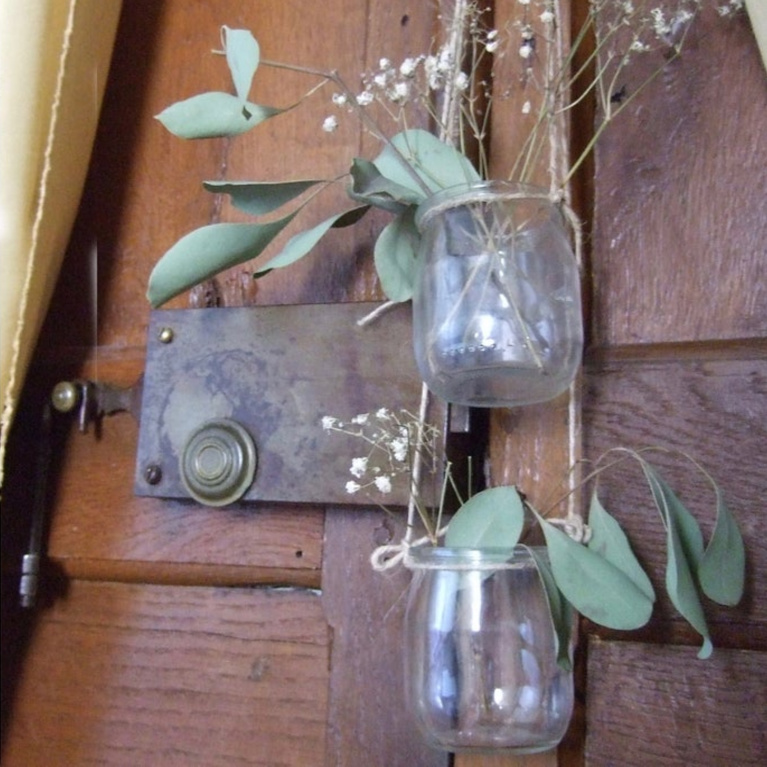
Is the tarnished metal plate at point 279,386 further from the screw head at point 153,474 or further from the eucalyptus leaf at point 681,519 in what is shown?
the eucalyptus leaf at point 681,519

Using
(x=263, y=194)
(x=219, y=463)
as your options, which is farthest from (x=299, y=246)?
(x=219, y=463)

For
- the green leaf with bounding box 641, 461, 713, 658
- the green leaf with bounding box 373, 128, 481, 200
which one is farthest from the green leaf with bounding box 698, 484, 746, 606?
the green leaf with bounding box 373, 128, 481, 200

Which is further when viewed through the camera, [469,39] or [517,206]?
[469,39]

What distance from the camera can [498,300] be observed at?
0.49m

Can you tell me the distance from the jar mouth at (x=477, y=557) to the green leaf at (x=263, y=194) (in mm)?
230

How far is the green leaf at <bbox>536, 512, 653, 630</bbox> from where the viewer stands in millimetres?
445

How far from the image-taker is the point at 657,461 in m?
0.51

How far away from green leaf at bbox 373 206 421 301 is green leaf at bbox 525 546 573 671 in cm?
17

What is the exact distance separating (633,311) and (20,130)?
41 centimetres

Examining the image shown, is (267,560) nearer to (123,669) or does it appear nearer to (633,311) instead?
(123,669)

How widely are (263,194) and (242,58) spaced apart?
0.26 ft

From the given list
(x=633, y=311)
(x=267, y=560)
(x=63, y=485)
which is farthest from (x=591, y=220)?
(x=63, y=485)

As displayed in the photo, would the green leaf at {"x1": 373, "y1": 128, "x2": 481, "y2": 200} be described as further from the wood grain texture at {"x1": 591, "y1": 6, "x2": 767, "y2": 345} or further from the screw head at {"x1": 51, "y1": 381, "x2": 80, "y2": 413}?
the screw head at {"x1": 51, "y1": 381, "x2": 80, "y2": 413}

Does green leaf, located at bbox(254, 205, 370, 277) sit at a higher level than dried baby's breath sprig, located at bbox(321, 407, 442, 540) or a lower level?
higher
